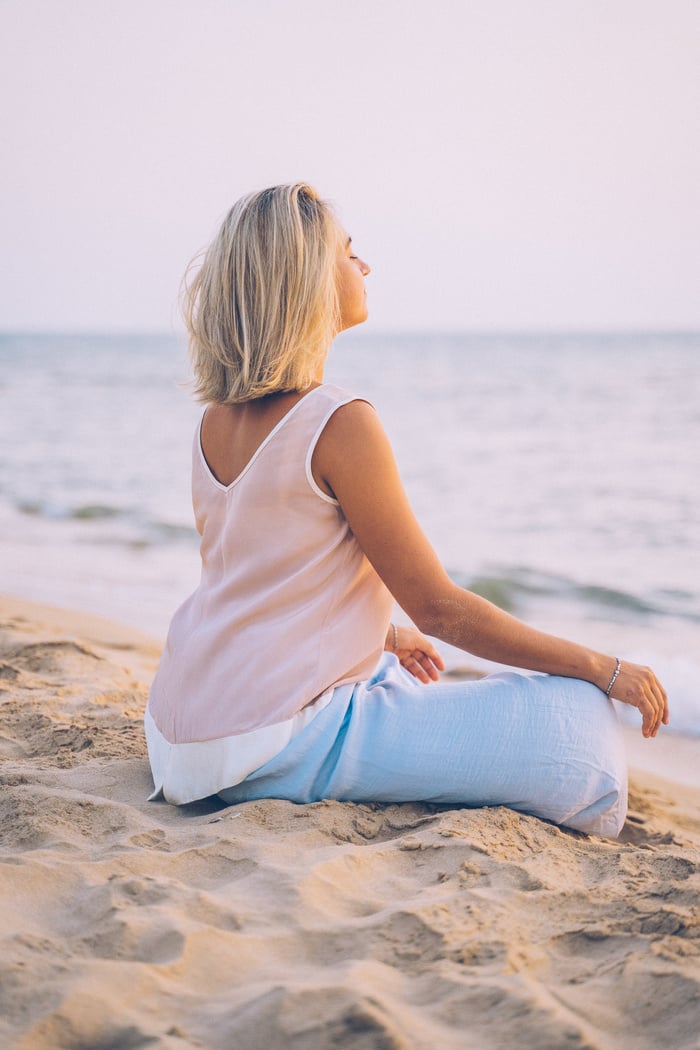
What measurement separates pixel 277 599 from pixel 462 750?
0.58 meters

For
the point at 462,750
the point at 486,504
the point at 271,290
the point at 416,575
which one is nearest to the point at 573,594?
the point at 486,504

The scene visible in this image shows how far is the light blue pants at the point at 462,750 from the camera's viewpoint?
2.26 meters

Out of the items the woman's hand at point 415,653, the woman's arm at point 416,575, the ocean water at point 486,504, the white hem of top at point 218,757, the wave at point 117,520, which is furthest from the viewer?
the wave at point 117,520

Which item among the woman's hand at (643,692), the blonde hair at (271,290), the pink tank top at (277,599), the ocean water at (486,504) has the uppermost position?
the blonde hair at (271,290)

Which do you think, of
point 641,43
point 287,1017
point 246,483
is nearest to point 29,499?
point 246,483

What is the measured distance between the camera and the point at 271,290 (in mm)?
2166

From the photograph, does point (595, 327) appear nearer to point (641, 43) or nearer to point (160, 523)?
point (641, 43)

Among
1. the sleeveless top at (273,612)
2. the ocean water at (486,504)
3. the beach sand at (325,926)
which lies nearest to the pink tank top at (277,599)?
the sleeveless top at (273,612)

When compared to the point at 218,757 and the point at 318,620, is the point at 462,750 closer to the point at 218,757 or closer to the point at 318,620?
the point at 318,620

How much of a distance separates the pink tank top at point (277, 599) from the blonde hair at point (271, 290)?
0.40 feet

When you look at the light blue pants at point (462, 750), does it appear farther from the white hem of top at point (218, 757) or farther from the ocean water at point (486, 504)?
the ocean water at point (486, 504)

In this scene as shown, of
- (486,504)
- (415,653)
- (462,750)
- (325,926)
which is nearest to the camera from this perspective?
(325,926)

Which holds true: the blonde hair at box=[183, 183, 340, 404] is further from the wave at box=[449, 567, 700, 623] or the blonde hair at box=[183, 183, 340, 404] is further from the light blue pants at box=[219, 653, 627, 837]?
the wave at box=[449, 567, 700, 623]

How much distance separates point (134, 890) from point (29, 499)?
8.59 metres
